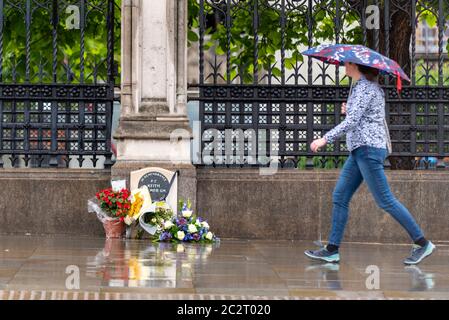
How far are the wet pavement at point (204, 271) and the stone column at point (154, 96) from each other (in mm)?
1056

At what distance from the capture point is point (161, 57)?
42.1ft

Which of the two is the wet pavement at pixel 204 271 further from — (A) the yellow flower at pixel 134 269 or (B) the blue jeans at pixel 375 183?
(B) the blue jeans at pixel 375 183

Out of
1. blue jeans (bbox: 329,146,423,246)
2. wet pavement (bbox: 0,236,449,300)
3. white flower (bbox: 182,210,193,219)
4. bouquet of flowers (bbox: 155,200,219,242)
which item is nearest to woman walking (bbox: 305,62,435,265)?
blue jeans (bbox: 329,146,423,246)

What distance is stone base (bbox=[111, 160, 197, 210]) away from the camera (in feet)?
41.9

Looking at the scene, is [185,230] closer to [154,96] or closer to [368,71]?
[154,96]

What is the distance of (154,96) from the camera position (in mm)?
12891

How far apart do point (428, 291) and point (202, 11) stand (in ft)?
18.9

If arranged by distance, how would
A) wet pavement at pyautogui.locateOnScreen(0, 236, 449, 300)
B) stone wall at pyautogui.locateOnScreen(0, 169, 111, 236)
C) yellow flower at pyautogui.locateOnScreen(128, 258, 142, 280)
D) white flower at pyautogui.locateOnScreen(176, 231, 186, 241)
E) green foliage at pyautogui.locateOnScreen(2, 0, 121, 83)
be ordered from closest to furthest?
1. wet pavement at pyautogui.locateOnScreen(0, 236, 449, 300)
2. yellow flower at pyautogui.locateOnScreen(128, 258, 142, 280)
3. white flower at pyautogui.locateOnScreen(176, 231, 186, 241)
4. stone wall at pyautogui.locateOnScreen(0, 169, 111, 236)
5. green foliage at pyautogui.locateOnScreen(2, 0, 121, 83)

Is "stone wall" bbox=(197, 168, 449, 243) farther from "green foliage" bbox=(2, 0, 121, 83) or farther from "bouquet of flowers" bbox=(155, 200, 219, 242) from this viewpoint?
"green foliage" bbox=(2, 0, 121, 83)

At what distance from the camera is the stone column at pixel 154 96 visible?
12.8m

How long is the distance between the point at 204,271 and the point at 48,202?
3.86 meters

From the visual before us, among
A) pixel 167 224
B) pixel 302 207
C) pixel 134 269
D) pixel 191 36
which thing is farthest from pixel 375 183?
pixel 191 36

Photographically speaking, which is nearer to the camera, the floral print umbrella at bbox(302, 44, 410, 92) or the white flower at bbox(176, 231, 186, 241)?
the floral print umbrella at bbox(302, 44, 410, 92)

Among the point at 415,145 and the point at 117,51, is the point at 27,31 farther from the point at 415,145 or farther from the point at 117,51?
the point at 415,145
